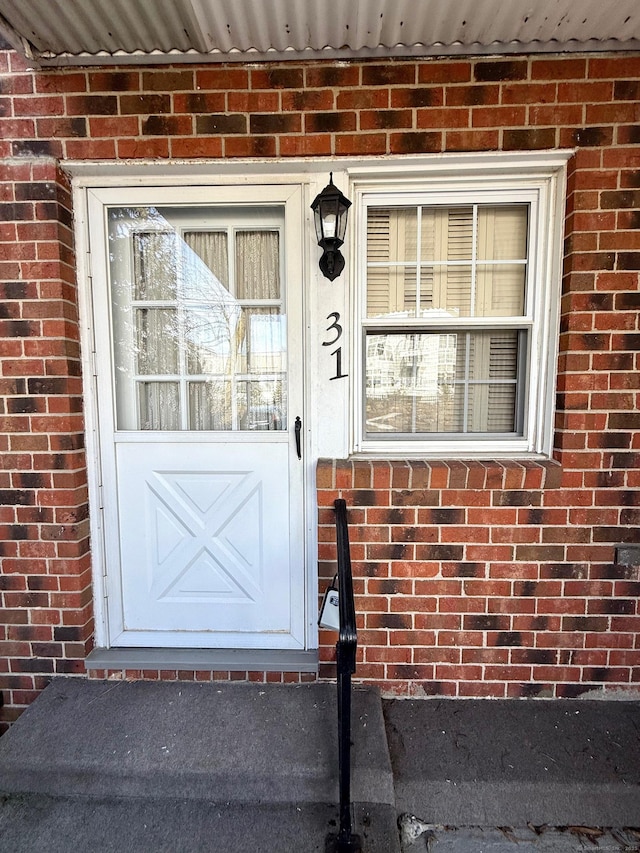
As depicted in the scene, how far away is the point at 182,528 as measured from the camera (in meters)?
2.19

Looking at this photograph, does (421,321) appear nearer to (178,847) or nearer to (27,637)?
(178,847)

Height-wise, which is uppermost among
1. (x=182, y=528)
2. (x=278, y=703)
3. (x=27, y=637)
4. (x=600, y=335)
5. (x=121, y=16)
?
(x=121, y=16)

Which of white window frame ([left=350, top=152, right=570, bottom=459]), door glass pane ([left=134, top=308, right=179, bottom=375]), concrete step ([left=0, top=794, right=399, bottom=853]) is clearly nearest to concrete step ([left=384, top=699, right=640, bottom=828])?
concrete step ([left=0, top=794, right=399, bottom=853])

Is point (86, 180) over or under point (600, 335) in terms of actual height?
over

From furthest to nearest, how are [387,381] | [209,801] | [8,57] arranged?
[387,381], [8,57], [209,801]

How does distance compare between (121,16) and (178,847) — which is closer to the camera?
(178,847)

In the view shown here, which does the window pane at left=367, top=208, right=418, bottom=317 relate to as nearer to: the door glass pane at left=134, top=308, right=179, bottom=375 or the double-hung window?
the double-hung window

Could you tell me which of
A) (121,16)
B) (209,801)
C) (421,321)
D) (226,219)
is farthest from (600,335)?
(209,801)

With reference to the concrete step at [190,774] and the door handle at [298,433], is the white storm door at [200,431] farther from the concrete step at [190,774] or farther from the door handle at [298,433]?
the concrete step at [190,774]

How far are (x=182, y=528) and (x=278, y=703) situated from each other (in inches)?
38.1

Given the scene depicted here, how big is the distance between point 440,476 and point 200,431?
1.24 meters

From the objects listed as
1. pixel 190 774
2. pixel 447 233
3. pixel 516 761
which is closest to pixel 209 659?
pixel 190 774

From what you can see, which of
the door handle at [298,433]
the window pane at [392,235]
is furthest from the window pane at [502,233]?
the door handle at [298,433]

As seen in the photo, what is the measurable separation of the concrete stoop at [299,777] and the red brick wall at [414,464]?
9.6 inches
